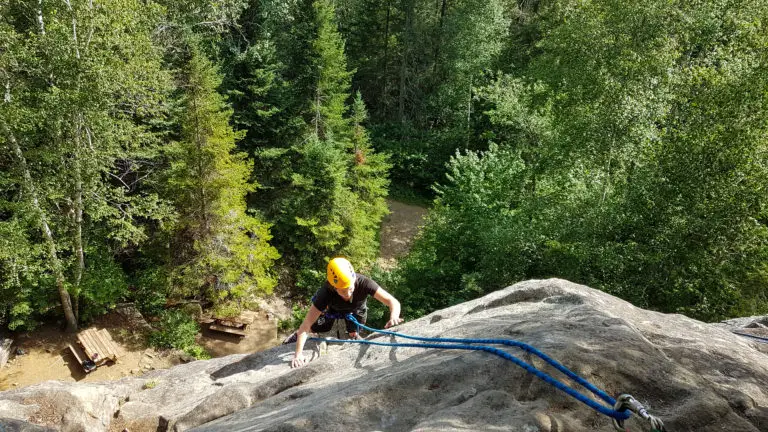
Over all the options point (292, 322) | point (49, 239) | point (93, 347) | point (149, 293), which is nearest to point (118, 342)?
point (93, 347)

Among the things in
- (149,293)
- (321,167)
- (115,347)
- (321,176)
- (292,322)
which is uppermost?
(321,167)

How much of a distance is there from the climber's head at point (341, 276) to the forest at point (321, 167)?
26.0 ft

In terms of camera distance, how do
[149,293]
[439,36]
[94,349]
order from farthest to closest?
[439,36] → [149,293] → [94,349]

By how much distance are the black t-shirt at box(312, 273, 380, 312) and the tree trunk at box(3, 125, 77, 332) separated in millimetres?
10614

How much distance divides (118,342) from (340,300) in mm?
12503

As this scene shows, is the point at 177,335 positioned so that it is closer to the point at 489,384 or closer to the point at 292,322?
the point at 292,322

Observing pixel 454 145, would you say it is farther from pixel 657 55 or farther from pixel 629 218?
pixel 629 218

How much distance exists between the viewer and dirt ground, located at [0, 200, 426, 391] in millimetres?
12914

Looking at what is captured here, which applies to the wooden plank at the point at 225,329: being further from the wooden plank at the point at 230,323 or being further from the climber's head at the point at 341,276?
the climber's head at the point at 341,276

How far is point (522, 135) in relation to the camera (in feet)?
63.5

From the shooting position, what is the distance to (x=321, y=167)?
18172 mm

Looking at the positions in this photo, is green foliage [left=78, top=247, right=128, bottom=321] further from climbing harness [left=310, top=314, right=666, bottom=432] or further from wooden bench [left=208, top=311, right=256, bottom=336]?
climbing harness [left=310, top=314, right=666, bottom=432]

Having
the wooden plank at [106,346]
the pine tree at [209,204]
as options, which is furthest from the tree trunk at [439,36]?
the wooden plank at [106,346]

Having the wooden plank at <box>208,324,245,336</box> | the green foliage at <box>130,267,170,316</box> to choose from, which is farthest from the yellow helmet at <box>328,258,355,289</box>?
the green foliage at <box>130,267,170,316</box>
